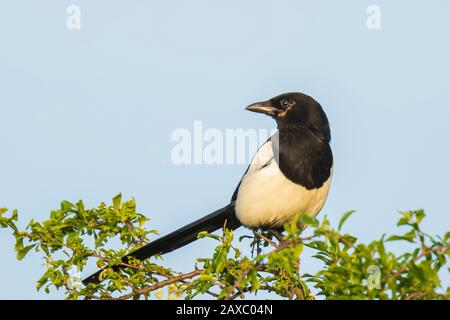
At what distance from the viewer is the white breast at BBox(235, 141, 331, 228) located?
19.2 ft

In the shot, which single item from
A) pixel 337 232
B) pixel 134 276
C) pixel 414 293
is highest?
pixel 337 232

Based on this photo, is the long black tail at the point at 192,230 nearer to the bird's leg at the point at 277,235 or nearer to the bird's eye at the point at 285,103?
the bird's leg at the point at 277,235

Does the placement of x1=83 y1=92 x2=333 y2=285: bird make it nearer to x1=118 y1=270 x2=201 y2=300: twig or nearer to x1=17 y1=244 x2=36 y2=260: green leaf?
x1=118 y1=270 x2=201 y2=300: twig

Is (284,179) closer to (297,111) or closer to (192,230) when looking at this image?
(297,111)

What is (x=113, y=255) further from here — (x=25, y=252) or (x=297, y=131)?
(x=297, y=131)

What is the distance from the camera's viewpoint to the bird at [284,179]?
584 centimetres

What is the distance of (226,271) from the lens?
4473mm

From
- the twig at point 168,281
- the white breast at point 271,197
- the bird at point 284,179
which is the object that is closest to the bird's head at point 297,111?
Answer: the bird at point 284,179

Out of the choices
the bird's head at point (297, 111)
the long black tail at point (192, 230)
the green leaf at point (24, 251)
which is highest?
the bird's head at point (297, 111)

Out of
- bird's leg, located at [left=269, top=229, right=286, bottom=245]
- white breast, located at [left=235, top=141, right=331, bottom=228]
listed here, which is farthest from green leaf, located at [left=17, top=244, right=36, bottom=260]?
bird's leg, located at [left=269, top=229, right=286, bottom=245]

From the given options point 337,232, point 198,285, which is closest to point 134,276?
point 198,285

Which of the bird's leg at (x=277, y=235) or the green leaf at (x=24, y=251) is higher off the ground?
the green leaf at (x=24, y=251)
